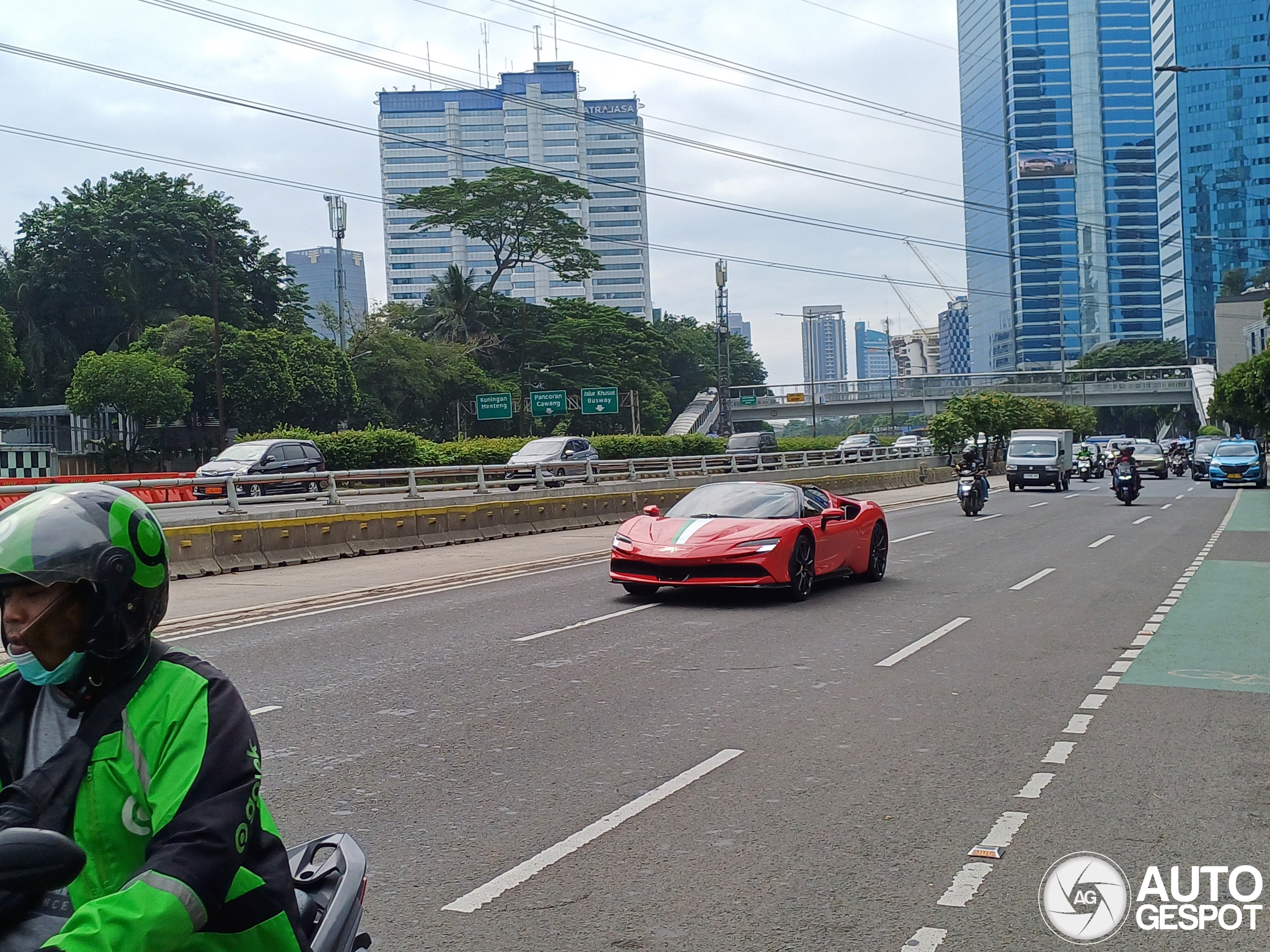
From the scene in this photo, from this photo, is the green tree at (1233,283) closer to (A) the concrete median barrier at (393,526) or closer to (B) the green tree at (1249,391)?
(B) the green tree at (1249,391)

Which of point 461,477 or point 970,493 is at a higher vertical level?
point 461,477

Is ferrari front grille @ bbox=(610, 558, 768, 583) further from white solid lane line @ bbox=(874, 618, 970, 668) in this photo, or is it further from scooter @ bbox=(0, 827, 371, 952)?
scooter @ bbox=(0, 827, 371, 952)

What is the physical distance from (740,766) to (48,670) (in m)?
4.65

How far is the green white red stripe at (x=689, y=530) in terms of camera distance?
13.6m

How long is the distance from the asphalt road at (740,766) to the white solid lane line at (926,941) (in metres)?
0.01

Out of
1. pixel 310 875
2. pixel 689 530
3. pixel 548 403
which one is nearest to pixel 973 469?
pixel 689 530

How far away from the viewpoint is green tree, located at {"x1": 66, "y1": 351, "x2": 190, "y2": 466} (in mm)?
50000

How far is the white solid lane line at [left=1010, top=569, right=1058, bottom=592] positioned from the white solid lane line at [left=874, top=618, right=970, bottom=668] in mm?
2853

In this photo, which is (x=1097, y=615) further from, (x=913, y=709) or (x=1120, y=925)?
(x=1120, y=925)

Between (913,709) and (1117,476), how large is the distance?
91.0ft

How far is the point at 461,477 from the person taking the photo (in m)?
43.4

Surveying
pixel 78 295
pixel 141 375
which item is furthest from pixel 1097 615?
pixel 78 295

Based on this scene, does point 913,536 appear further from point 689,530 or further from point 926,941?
point 926,941

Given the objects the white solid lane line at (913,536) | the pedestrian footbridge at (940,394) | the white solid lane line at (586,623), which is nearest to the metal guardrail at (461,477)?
the white solid lane line at (586,623)
